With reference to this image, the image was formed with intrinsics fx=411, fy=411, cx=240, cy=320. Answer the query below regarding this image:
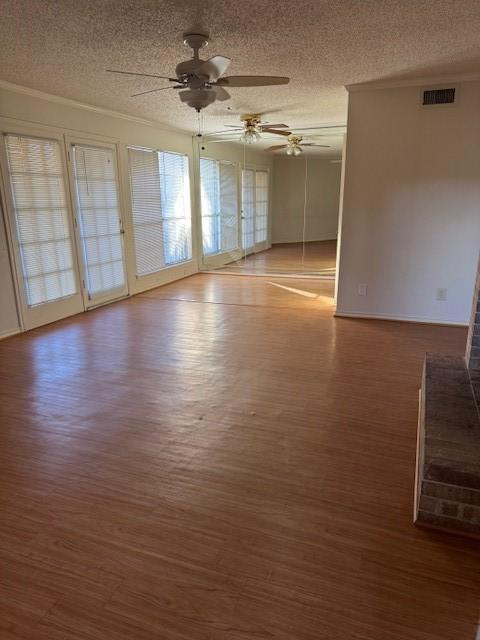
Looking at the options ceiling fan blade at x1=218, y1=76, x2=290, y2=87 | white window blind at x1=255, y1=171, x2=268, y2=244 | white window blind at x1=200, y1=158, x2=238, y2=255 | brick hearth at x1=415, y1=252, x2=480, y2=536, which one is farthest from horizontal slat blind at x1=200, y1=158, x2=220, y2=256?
brick hearth at x1=415, y1=252, x2=480, y2=536

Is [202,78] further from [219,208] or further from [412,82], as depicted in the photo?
[219,208]

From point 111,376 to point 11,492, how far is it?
1.44m

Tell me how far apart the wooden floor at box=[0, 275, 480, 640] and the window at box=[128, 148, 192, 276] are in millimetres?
3023

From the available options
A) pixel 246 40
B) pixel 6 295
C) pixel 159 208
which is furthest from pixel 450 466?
pixel 159 208

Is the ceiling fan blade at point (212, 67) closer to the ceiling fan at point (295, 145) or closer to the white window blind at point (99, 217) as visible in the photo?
the white window blind at point (99, 217)

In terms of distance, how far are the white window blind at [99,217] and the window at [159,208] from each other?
462 mm

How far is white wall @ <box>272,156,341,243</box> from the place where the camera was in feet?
23.9

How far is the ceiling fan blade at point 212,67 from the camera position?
9.09 ft

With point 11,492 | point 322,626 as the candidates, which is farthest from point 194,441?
point 322,626

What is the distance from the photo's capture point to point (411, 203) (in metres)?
4.59

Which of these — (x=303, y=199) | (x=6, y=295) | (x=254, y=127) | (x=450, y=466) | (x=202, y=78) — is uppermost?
(x=254, y=127)

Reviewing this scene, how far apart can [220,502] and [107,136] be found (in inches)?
203

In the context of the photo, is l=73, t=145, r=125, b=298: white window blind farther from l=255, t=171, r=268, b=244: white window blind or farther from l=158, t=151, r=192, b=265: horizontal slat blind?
l=255, t=171, r=268, b=244: white window blind

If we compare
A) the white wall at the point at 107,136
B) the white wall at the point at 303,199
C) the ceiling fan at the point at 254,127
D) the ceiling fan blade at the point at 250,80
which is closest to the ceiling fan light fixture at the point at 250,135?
the ceiling fan at the point at 254,127
